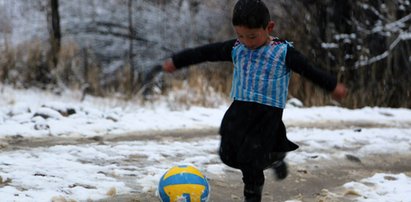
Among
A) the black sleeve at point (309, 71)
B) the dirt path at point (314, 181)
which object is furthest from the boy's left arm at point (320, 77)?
the dirt path at point (314, 181)

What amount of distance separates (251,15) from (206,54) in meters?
0.56

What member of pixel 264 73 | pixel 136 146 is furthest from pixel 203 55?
pixel 136 146

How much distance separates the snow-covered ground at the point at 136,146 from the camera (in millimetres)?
4555

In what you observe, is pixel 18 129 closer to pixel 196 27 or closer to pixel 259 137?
pixel 259 137

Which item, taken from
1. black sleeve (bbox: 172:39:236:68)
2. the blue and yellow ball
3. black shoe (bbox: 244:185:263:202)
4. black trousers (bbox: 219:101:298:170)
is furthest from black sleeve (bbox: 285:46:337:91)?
the blue and yellow ball

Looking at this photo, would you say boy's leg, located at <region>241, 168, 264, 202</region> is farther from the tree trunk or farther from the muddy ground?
the tree trunk

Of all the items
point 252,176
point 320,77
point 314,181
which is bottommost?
point 314,181

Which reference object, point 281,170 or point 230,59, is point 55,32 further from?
point 230,59

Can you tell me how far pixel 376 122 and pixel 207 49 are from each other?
19.2 feet

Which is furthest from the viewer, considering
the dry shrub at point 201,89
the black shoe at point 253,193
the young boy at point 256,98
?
the dry shrub at point 201,89

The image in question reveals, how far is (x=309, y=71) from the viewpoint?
3572 mm

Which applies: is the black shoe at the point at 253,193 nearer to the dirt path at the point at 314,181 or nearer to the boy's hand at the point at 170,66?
the dirt path at the point at 314,181

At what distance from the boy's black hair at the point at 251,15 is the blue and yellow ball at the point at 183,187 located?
3.37 ft

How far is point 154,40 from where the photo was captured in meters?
15.8
